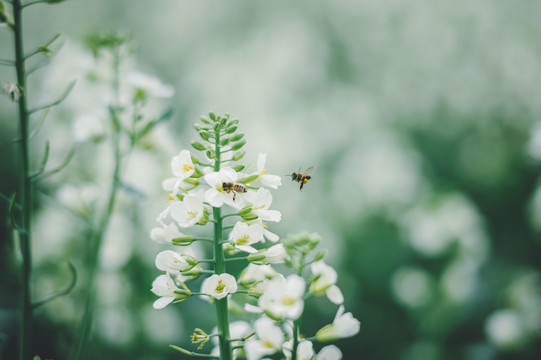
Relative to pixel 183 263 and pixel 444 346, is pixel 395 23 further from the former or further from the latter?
pixel 183 263

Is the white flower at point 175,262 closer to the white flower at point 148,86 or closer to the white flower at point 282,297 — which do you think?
the white flower at point 282,297

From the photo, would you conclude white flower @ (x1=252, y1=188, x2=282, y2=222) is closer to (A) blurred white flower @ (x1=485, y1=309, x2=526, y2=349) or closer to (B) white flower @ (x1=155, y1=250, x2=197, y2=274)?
(B) white flower @ (x1=155, y1=250, x2=197, y2=274)

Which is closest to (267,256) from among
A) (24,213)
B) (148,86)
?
(24,213)

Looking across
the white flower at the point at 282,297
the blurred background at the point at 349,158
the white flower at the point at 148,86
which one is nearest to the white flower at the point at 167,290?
the white flower at the point at 282,297

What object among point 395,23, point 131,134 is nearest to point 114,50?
point 131,134

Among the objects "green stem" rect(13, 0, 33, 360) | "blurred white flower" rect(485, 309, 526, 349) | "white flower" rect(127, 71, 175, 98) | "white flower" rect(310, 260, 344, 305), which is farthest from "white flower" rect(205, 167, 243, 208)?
"blurred white flower" rect(485, 309, 526, 349)

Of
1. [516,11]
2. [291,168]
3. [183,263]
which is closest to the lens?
[183,263]
